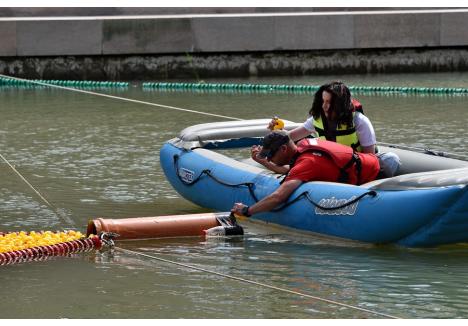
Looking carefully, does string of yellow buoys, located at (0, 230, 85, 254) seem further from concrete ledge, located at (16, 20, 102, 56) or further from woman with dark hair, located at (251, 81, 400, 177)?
concrete ledge, located at (16, 20, 102, 56)

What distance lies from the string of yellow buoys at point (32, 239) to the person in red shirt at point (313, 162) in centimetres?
113

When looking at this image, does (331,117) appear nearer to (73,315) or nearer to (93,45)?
(73,315)

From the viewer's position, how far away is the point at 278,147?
7.91 m

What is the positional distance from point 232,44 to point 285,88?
1805 mm

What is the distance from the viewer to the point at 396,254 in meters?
7.52

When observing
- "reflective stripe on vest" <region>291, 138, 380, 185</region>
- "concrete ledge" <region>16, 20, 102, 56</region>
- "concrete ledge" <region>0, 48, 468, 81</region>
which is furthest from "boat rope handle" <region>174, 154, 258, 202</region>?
"concrete ledge" <region>0, 48, 468, 81</region>

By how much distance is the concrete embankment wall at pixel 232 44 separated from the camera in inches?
706

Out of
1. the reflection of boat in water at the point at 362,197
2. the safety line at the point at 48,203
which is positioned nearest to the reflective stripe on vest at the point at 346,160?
the reflection of boat in water at the point at 362,197

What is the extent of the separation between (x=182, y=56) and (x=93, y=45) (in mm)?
1299

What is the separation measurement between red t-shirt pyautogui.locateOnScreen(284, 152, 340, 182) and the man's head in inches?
3.2

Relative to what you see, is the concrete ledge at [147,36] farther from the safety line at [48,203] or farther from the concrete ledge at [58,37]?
the safety line at [48,203]

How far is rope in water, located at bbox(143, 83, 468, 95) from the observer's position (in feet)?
53.3

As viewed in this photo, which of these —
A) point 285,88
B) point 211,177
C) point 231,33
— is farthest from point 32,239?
point 231,33

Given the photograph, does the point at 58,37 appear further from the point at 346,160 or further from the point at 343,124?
the point at 346,160
